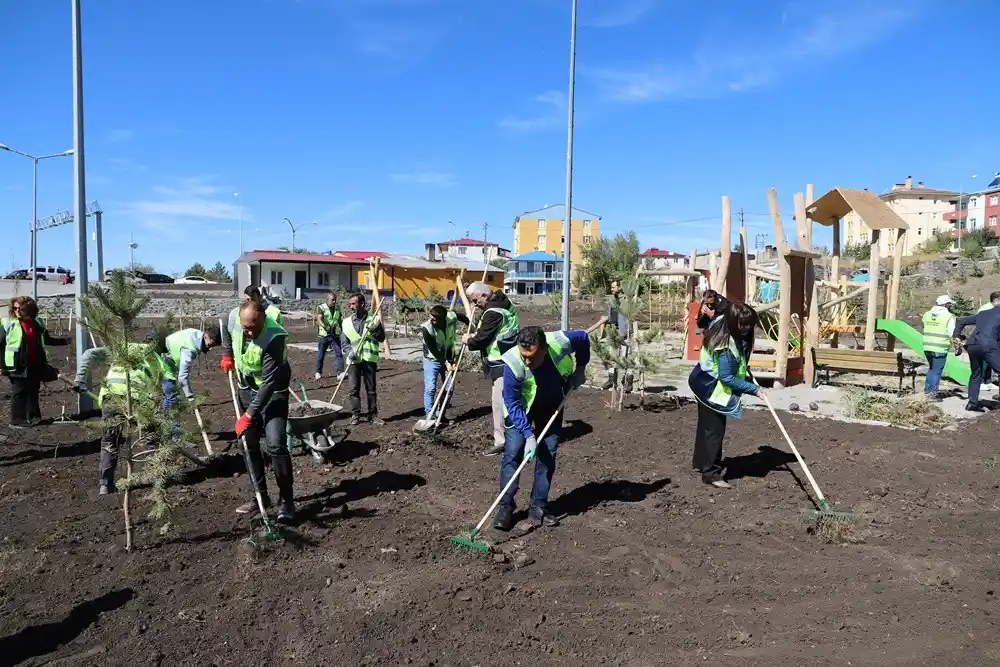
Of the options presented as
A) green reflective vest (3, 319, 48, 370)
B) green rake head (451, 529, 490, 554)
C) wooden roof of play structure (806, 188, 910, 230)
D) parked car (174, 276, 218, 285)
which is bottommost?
green rake head (451, 529, 490, 554)

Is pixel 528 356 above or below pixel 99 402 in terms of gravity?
above

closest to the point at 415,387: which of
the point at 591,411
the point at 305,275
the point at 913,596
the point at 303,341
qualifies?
the point at 591,411

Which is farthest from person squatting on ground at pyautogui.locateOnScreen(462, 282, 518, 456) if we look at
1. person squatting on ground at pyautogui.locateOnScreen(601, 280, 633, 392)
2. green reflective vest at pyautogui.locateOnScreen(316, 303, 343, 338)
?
green reflective vest at pyautogui.locateOnScreen(316, 303, 343, 338)

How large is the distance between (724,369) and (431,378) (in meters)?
3.53

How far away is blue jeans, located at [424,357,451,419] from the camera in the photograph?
8250 millimetres

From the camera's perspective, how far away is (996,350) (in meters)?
9.09

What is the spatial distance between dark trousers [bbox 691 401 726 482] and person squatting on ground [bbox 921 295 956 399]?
5366 mm

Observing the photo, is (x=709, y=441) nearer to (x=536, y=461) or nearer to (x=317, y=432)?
(x=536, y=461)

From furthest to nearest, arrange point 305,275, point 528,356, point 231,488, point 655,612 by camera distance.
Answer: point 305,275, point 231,488, point 528,356, point 655,612

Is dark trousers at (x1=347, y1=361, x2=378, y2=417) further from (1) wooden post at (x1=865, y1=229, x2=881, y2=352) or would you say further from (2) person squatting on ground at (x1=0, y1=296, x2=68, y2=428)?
(1) wooden post at (x1=865, y1=229, x2=881, y2=352)

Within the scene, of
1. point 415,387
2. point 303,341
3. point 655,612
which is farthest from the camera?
point 303,341

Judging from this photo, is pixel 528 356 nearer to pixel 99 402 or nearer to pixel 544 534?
pixel 544 534

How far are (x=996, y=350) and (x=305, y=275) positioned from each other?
41.6m

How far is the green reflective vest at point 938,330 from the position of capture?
972 cm
